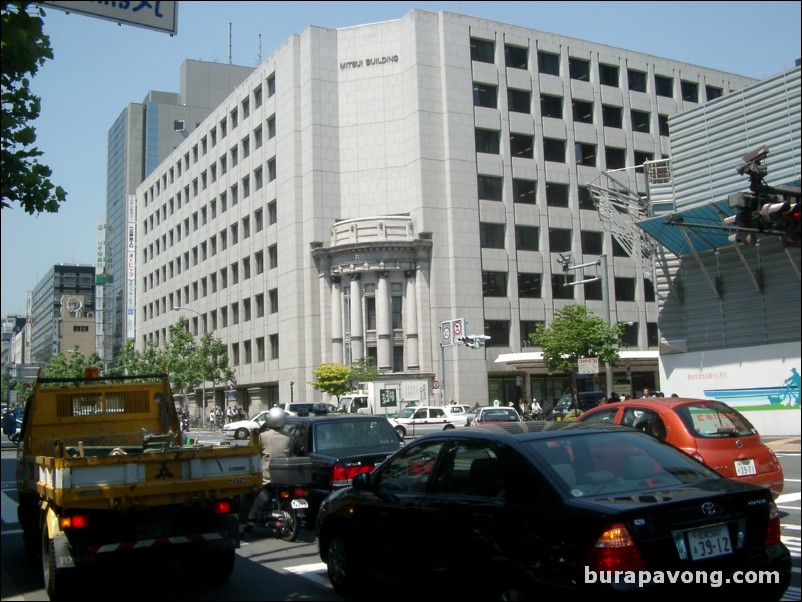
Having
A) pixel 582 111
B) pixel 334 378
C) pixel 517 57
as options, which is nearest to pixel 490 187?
pixel 517 57

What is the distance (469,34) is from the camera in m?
53.8

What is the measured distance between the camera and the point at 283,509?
1079 centimetres

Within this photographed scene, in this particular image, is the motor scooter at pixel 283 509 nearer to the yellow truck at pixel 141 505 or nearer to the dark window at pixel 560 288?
the yellow truck at pixel 141 505

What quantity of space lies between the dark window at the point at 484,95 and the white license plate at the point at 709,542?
50904mm

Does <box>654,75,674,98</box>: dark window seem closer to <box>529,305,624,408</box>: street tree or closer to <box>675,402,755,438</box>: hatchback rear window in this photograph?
<box>529,305,624,408</box>: street tree

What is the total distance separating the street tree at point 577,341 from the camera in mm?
38562

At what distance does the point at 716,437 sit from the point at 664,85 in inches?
2214

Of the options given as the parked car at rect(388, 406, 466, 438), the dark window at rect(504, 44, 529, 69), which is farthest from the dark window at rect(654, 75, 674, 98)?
the parked car at rect(388, 406, 466, 438)

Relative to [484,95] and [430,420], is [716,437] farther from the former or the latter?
[484,95]

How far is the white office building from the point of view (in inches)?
2020

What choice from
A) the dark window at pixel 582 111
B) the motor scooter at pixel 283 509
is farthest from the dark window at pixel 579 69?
the motor scooter at pixel 283 509

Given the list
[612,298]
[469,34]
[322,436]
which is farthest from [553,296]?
[322,436]

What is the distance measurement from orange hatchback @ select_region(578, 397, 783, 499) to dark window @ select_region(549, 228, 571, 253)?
4481cm

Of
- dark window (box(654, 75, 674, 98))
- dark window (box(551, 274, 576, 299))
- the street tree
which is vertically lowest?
the street tree
